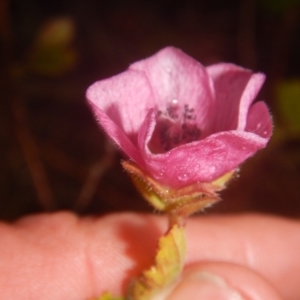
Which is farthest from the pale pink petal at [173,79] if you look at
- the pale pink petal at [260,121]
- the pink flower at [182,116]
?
the pale pink petal at [260,121]

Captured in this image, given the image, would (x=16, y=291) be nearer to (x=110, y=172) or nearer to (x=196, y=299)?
(x=196, y=299)

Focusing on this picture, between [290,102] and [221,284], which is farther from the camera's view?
[290,102]

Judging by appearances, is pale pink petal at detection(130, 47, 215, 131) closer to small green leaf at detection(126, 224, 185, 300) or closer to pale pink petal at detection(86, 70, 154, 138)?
pale pink petal at detection(86, 70, 154, 138)

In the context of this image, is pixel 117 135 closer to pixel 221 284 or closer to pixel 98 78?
pixel 221 284

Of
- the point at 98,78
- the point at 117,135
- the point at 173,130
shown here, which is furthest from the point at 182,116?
the point at 98,78

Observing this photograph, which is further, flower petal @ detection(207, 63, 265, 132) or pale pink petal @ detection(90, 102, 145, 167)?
flower petal @ detection(207, 63, 265, 132)

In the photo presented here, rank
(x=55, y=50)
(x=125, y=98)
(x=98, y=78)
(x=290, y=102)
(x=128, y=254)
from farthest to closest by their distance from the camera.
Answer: (x=98, y=78) → (x=55, y=50) → (x=290, y=102) → (x=128, y=254) → (x=125, y=98)

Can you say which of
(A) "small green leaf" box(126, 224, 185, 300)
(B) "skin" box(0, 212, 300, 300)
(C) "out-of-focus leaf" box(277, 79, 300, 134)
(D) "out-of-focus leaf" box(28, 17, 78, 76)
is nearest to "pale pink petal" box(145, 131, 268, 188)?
(A) "small green leaf" box(126, 224, 185, 300)

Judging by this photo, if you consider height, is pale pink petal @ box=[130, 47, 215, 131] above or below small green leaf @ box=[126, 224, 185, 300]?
above
